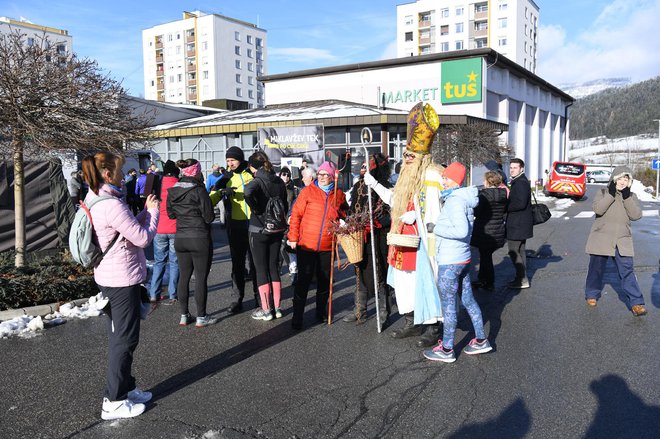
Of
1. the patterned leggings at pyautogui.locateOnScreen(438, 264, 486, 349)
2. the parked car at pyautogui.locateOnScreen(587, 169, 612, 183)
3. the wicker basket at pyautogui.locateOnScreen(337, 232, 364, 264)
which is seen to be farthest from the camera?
the parked car at pyautogui.locateOnScreen(587, 169, 612, 183)

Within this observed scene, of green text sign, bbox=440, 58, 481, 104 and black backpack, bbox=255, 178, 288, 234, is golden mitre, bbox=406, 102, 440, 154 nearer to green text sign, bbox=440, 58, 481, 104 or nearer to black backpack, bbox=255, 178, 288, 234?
black backpack, bbox=255, 178, 288, 234

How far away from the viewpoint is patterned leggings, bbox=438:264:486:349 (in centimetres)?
498

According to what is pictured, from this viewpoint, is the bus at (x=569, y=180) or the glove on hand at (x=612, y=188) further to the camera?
the bus at (x=569, y=180)

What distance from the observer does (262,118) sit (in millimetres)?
28281

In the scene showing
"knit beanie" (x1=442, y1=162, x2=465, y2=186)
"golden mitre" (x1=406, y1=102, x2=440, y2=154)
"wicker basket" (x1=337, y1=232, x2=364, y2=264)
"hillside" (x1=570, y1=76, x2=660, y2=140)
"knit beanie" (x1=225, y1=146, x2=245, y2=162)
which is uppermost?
"hillside" (x1=570, y1=76, x2=660, y2=140)

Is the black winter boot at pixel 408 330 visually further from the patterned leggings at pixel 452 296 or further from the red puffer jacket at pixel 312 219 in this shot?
the red puffer jacket at pixel 312 219

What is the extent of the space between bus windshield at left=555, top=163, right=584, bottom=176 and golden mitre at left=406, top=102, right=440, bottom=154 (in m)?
27.8

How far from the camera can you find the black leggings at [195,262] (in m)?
6.02

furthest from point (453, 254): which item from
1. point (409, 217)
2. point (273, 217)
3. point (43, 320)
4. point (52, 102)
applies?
point (52, 102)

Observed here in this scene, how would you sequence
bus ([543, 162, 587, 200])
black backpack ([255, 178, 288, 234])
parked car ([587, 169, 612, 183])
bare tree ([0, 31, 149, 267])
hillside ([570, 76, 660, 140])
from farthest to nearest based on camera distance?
hillside ([570, 76, 660, 140]) → parked car ([587, 169, 612, 183]) → bus ([543, 162, 587, 200]) → bare tree ([0, 31, 149, 267]) → black backpack ([255, 178, 288, 234])

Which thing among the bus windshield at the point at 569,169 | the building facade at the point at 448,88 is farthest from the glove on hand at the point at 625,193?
the bus windshield at the point at 569,169

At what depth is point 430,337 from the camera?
18.2 ft

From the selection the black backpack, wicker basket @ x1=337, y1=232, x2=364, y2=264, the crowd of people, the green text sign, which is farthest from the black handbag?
the green text sign

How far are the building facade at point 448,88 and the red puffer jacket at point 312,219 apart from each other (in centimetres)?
2044
